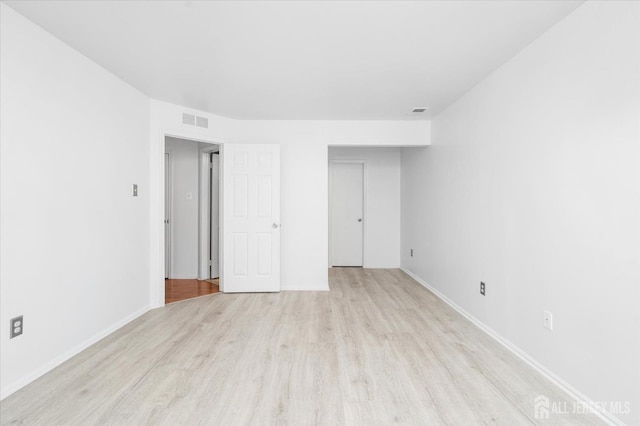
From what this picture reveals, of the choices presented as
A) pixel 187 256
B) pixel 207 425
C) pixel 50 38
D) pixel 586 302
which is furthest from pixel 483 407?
pixel 187 256

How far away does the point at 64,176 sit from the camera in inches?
93.9

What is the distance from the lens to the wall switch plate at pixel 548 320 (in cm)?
213

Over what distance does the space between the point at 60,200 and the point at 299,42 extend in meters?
2.13

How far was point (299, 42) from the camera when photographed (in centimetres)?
229

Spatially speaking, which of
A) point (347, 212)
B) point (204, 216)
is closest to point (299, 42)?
point (204, 216)

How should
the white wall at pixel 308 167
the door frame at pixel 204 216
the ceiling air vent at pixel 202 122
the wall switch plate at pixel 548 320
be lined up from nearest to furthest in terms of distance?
the wall switch plate at pixel 548 320, the ceiling air vent at pixel 202 122, the white wall at pixel 308 167, the door frame at pixel 204 216

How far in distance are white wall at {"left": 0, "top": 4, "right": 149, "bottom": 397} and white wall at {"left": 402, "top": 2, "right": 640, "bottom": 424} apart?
138 inches

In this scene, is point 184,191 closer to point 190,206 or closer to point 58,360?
point 190,206

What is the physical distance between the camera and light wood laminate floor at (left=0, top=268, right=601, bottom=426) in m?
1.77

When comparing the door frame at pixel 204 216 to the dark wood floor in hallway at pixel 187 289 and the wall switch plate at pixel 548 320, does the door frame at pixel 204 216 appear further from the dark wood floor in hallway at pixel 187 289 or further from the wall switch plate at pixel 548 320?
the wall switch plate at pixel 548 320

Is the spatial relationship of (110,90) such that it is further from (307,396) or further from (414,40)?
(307,396)

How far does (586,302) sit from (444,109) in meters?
2.78

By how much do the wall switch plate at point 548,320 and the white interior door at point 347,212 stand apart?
3.85 metres

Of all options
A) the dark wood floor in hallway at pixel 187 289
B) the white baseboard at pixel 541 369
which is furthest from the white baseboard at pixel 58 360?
the white baseboard at pixel 541 369
